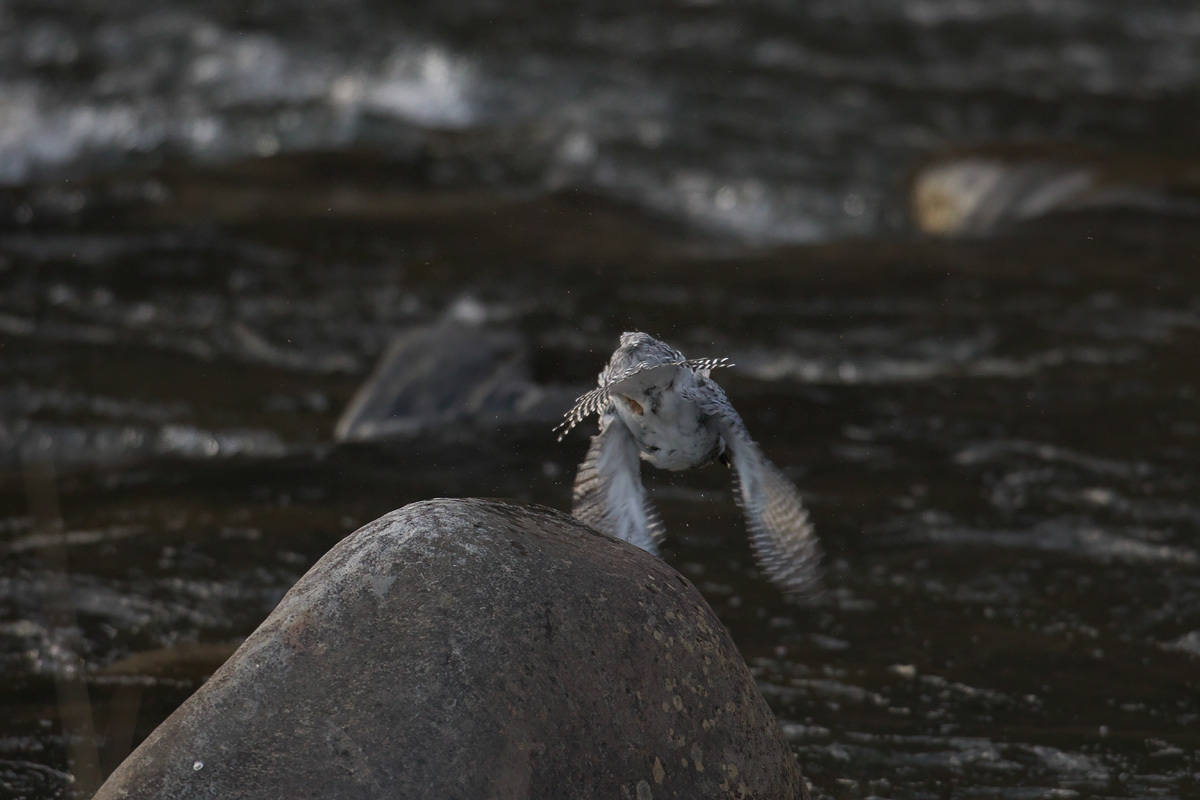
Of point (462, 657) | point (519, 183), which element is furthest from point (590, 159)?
point (462, 657)

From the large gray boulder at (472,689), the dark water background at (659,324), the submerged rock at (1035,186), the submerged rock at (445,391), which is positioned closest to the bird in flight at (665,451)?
the large gray boulder at (472,689)

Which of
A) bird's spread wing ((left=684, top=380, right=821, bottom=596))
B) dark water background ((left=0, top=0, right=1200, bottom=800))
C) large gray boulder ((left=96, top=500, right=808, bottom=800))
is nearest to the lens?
large gray boulder ((left=96, top=500, right=808, bottom=800))

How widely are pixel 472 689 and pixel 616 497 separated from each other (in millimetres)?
1004

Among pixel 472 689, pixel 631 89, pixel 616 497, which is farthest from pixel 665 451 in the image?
pixel 631 89

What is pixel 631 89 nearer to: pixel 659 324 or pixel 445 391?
pixel 659 324

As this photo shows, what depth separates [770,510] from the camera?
4129 mm

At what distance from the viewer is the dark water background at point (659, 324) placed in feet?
17.4

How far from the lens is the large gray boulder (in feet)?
10.3

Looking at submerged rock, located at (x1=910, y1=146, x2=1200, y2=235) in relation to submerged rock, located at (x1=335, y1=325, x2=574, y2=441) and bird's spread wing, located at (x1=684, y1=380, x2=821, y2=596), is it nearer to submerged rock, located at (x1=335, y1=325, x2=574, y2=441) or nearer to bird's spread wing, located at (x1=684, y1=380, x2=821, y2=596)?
submerged rock, located at (x1=335, y1=325, x2=574, y2=441)

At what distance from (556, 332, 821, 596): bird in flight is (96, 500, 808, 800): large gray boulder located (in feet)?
1.21

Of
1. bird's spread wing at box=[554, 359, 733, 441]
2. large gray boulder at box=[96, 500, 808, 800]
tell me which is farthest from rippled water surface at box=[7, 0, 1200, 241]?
large gray boulder at box=[96, 500, 808, 800]

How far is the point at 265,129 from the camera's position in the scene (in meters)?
13.2

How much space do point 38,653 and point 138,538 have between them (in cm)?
108

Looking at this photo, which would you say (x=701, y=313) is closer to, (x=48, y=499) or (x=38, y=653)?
(x=48, y=499)
